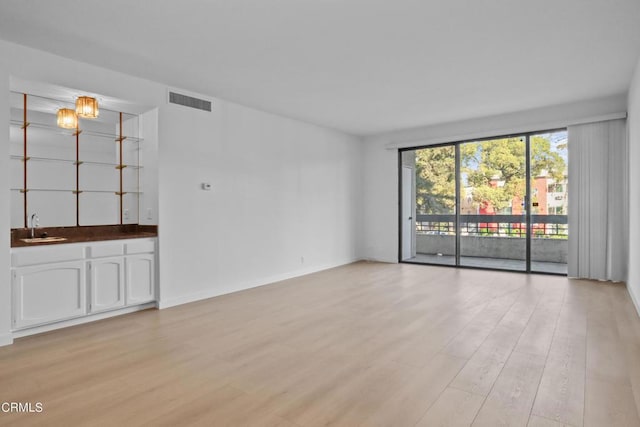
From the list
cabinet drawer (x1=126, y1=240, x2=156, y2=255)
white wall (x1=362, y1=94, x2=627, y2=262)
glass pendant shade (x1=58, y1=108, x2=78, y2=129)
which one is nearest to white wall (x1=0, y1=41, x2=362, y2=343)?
cabinet drawer (x1=126, y1=240, x2=156, y2=255)

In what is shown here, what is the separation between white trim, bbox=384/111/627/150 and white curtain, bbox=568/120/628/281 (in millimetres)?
115

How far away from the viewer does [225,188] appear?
16.6ft

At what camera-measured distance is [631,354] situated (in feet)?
9.12

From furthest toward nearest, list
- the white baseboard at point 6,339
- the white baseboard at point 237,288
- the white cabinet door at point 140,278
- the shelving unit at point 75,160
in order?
the white baseboard at point 237,288 < the white cabinet door at point 140,278 < the shelving unit at point 75,160 < the white baseboard at point 6,339

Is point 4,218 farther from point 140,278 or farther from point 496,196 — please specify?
point 496,196

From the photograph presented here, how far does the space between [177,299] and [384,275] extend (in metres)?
3.25

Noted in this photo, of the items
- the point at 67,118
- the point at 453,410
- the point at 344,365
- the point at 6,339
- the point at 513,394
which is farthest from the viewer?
the point at 67,118

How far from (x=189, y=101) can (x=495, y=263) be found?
242 inches

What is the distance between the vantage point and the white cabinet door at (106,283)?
12.2 feet

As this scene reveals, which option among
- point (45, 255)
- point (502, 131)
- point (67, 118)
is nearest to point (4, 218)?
point (45, 255)

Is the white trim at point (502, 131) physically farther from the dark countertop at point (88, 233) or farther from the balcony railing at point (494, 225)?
the dark countertop at point (88, 233)

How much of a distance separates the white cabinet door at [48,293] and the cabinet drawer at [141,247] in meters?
0.49

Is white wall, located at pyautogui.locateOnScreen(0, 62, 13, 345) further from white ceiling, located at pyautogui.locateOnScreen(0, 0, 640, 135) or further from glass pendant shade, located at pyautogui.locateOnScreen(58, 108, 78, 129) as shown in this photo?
glass pendant shade, located at pyautogui.locateOnScreen(58, 108, 78, 129)

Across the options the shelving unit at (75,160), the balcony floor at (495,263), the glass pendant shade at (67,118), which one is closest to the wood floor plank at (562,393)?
the balcony floor at (495,263)
